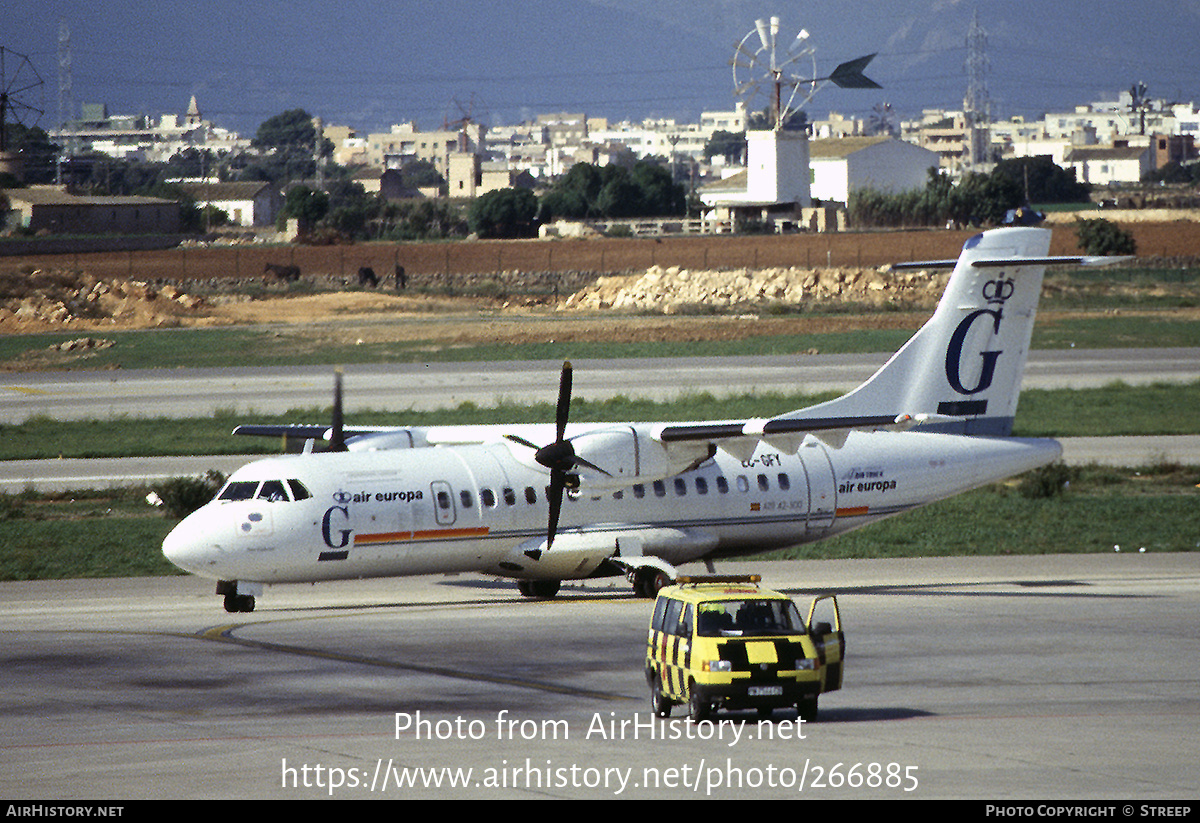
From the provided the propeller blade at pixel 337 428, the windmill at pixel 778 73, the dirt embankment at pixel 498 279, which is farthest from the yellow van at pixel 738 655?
the windmill at pixel 778 73

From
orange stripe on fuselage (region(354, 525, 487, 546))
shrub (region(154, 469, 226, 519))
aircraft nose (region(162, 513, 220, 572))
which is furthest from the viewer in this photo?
shrub (region(154, 469, 226, 519))

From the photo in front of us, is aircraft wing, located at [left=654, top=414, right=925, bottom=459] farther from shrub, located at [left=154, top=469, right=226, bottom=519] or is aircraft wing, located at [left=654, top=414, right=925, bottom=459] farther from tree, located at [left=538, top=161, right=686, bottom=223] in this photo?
tree, located at [left=538, top=161, right=686, bottom=223]

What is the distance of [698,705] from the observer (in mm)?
17688

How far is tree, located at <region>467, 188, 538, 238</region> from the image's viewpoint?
13600 cm

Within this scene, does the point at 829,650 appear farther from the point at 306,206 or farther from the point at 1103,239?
the point at 306,206

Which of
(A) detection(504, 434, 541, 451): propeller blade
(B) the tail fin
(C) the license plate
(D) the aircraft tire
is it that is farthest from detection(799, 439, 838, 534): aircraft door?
(C) the license plate

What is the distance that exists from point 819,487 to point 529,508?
6.36m

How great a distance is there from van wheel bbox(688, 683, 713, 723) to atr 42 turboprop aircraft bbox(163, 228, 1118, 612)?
403 inches

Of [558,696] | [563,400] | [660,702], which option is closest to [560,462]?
[563,400]

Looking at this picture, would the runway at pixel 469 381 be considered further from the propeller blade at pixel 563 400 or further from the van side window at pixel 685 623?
the van side window at pixel 685 623

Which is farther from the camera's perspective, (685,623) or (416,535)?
(416,535)

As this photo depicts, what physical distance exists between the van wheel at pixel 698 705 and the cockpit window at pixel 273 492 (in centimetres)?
1151

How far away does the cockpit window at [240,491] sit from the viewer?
27.0 m

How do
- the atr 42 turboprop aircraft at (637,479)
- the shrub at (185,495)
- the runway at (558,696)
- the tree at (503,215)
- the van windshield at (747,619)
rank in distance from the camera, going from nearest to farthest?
1. the runway at (558,696)
2. the van windshield at (747,619)
3. the atr 42 turboprop aircraft at (637,479)
4. the shrub at (185,495)
5. the tree at (503,215)
